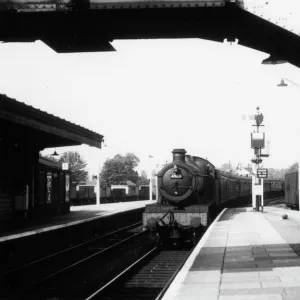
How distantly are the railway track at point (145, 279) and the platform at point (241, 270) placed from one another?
17.7 inches

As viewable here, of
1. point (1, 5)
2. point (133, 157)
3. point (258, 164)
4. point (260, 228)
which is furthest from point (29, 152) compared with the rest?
point (133, 157)

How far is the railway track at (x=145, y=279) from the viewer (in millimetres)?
8672

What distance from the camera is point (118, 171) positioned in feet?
375

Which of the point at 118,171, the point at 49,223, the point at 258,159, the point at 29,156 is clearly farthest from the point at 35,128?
the point at 118,171

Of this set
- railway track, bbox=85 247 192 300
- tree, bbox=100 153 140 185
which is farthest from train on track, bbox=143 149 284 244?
tree, bbox=100 153 140 185

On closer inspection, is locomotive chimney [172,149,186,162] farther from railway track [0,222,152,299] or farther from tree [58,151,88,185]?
tree [58,151,88,185]

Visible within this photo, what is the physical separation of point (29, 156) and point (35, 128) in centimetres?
452

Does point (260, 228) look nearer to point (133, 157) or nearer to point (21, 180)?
point (21, 180)

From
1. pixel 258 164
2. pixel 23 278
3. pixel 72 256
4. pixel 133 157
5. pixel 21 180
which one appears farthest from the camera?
pixel 133 157

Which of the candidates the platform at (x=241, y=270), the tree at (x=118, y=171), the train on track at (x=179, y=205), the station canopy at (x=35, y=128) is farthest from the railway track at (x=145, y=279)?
the tree at (x=118, y=171)

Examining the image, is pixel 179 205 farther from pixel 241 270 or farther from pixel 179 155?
pixel 241 270

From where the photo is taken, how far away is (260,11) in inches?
295

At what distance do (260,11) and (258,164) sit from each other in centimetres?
1893

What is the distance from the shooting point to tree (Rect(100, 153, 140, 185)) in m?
114
